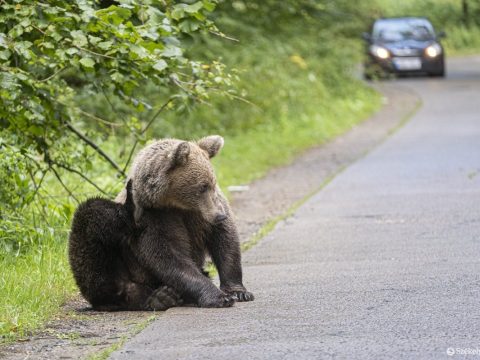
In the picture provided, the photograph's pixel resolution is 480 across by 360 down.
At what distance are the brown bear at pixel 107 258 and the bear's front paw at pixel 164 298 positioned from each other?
12 cm

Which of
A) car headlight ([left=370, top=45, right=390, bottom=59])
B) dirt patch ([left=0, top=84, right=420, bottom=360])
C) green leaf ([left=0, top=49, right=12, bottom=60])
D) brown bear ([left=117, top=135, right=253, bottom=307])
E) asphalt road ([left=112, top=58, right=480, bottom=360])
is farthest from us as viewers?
car headlight ([left=370, top=45, right=390, bottom=59])

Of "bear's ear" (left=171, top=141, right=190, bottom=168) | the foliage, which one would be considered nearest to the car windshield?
the foliage

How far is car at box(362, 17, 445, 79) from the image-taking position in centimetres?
3591

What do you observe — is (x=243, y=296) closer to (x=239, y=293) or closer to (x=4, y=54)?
(x=239, y=293)

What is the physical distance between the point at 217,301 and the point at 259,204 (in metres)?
6.27

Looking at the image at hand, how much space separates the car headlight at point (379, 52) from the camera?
35469mm

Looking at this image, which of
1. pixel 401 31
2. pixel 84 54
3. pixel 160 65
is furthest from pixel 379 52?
pixel 160 65

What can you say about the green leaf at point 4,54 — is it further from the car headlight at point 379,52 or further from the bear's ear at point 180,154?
the car headlight at point 379,52

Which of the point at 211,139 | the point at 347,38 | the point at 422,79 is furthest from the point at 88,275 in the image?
the point at 422,79

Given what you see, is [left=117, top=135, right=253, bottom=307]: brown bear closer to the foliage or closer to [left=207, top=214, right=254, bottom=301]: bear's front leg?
[left=207, top=214, right=254, bottom=301]: bear's front leg

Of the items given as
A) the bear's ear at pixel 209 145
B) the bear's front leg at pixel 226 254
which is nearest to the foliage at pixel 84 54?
the bear's ear at pixel 209 145

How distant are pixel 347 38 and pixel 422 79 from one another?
32.9 feet

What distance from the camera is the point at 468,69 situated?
140 feet

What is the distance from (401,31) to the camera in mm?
37031
